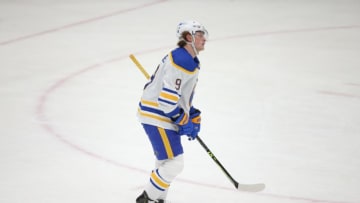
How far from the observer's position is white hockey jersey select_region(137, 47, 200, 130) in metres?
3.92

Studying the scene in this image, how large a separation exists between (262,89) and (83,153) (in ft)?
6.46

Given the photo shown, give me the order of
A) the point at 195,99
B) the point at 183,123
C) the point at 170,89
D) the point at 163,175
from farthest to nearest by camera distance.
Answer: the point at 195,99 < the point at 163,175 < the point at 183,123 < the point at 170,89

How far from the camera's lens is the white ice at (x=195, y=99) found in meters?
4.71

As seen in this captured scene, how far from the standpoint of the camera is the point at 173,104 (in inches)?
154

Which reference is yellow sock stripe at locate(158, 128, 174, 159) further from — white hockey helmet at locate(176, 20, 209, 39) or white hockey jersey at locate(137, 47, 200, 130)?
white hockey helmet at locate(176, 20, 209, 39)

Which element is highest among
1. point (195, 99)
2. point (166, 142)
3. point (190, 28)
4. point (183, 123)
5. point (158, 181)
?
point (190, 28)

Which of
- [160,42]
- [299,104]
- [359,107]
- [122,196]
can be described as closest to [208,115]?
[299,104]

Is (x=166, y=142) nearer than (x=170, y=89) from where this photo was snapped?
No

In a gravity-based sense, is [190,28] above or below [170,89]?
above

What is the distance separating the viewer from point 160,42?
812 cm

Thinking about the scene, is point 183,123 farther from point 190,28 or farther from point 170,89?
point 190,28

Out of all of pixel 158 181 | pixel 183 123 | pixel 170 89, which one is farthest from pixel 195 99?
pixel 170 89

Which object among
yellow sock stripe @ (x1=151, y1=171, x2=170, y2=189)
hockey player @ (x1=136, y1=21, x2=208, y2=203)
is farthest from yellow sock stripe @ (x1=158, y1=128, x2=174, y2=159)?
yellow sock stripe @ (x1=151, y1=171, x2=170, y2=189)

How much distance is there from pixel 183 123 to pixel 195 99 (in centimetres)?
239
